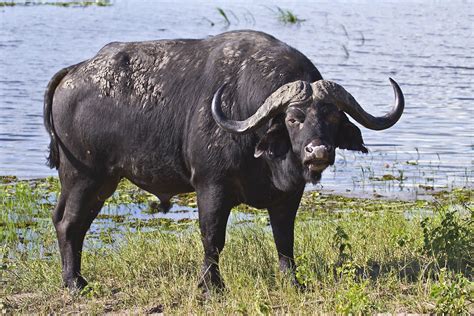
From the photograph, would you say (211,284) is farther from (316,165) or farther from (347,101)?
(347,101)

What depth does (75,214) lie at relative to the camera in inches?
289

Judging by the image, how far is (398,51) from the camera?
24.9 m

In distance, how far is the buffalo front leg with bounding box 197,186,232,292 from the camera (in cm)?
670

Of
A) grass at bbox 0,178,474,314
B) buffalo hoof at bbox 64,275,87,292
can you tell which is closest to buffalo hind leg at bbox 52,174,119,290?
buffalo hoof at bbox 64,275,87,292

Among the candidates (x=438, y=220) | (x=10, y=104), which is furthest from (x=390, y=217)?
(x=10, y=104)

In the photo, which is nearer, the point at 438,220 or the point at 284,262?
the point at 284,262

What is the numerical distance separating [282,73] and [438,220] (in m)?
2.33

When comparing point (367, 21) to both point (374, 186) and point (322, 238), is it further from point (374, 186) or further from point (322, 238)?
point (322, 238)

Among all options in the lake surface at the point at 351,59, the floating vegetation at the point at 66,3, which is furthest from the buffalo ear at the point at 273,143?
the floating vegetation at the point at 66,3

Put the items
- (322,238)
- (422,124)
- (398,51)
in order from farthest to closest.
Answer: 1. (398,51)
2. (422,124)
3. (322,238)

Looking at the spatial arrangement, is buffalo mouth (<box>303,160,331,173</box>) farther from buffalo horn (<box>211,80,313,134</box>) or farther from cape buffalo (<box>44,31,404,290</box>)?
buffalo horn (<box>211,80,313,134</box>)

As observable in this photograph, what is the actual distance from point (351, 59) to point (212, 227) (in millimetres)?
17299

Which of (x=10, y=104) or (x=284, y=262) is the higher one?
(x=284, y=262)

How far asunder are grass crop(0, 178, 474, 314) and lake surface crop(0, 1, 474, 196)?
3.05 metres
